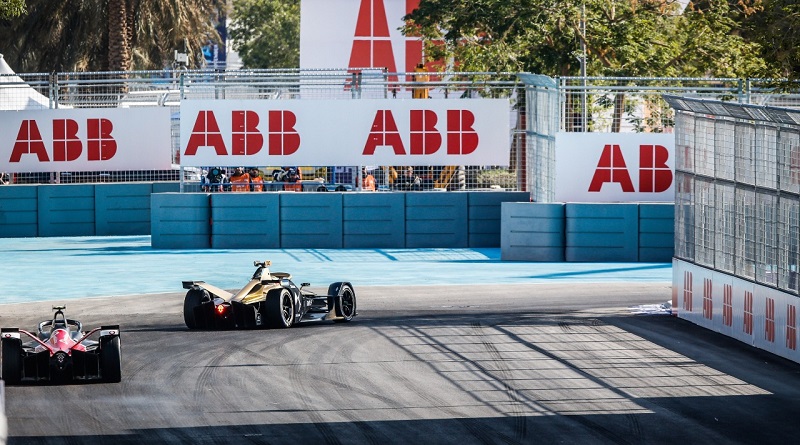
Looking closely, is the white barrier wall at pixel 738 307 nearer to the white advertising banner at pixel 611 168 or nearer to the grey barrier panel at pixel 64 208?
the white advertising banner at pixel 611 168

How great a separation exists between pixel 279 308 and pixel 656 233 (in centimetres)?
1126

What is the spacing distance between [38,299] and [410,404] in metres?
10.3

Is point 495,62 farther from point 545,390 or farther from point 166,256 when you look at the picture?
point 545,390

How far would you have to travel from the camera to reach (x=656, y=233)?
83.0ft

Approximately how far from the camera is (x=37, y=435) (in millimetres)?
10328

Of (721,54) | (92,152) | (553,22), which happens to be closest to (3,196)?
(92,152)

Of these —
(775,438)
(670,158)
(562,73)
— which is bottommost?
(775,438)

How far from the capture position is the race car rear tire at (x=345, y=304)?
16656mm

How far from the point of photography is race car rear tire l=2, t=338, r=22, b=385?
12.3m

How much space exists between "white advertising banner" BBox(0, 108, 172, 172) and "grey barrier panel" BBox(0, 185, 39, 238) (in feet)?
2.28

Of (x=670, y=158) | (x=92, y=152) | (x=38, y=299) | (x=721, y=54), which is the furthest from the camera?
(x=721, y=54)

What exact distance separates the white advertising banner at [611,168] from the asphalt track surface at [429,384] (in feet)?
24.6

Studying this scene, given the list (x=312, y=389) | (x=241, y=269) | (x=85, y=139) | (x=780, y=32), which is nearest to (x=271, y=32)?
(x=85, y=139)

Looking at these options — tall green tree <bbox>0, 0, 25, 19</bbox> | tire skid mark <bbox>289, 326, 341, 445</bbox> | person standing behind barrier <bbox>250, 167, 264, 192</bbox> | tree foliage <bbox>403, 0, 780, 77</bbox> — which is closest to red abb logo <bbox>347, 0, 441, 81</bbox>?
tree foliage <bbox>403, 0, 780, 77</bbox>
